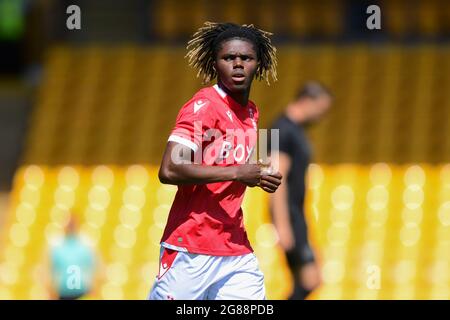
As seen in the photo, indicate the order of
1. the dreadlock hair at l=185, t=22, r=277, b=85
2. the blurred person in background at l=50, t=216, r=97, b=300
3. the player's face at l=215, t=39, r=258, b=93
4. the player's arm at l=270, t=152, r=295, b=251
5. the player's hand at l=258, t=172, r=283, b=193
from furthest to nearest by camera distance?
1. the blurred person in background at l=50, t=216, r=97, b=300
2. the player's arm at l=270, t=152, r=295, b=251
3. the dreadlock hair at l=185, t=22, r=277, b=85
4. the player's face at l=215, t=39, r=258, b=93
5. the player's hand at l=258, t=172, r=283, b=193

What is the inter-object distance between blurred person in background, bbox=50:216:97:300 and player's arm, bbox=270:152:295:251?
8.11 feet

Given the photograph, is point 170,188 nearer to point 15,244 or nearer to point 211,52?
point 15,244

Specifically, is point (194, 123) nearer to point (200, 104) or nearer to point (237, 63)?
point (200, 104)

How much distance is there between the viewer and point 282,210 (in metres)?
7.77

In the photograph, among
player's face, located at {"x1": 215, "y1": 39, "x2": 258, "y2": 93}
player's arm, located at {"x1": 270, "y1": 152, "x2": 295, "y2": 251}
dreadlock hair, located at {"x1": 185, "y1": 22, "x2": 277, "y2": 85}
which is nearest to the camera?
player's face, located at {"x1": 215, "y1": 39, "x2": 258, "y2": 93}

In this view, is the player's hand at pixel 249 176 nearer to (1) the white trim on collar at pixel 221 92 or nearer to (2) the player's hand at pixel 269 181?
(2) the player's hand at pixel 269 181

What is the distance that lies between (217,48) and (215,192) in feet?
1.99

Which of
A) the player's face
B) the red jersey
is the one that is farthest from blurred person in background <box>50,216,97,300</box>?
the player's face

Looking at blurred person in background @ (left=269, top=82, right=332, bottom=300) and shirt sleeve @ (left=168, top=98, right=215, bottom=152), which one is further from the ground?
shirt sleeve @ (left=168, top=98, right=215, bottom=152)

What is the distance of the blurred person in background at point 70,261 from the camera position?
9.84m

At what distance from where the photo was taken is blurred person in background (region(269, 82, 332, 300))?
7.85m

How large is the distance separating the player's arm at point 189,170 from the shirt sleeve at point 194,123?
1.2 inches

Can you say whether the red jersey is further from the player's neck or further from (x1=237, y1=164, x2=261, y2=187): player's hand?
(x1=237, y1=164, x2=261, y2=187): player's hand

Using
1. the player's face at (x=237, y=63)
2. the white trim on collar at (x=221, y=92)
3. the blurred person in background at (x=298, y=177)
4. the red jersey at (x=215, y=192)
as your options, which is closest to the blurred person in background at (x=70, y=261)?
the blurred person in background at (x=298, y=177)
